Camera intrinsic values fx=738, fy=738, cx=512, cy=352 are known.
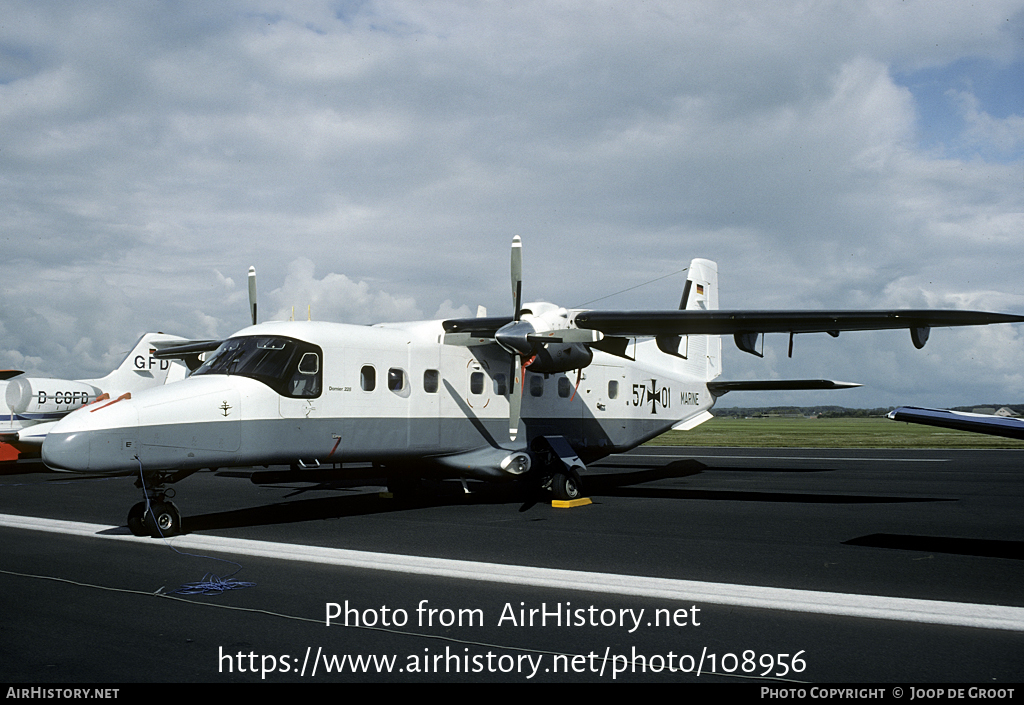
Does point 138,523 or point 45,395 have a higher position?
point 45,395

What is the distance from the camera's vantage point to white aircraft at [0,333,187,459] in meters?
23.8

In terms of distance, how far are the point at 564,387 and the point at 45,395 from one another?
1962cm

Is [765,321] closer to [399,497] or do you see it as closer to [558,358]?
[558,358]

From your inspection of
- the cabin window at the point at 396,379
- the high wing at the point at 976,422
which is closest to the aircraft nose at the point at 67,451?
the cabin window at the point at 396,379

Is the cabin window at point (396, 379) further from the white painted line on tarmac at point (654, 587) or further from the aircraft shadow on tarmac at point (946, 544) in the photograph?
the aircraft shadow on tarmac at point (946, 544)

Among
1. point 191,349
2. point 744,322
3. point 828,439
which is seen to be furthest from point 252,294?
point 828,439

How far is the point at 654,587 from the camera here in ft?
23.2

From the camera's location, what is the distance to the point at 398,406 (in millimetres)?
12703

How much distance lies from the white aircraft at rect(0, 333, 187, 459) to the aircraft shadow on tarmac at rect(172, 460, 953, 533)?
25.8 ft

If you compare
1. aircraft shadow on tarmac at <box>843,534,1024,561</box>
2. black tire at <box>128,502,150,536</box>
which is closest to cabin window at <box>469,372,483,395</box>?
black tire at <box>128,502,150,536</box>

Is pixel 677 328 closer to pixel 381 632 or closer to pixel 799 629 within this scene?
pixel 799 629

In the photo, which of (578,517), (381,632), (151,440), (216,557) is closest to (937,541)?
(578,517)

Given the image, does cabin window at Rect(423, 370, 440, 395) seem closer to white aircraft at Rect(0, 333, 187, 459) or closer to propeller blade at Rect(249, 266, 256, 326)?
propeller blade at Rect(249, 266, 256, 326)

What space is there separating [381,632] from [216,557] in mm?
3838
